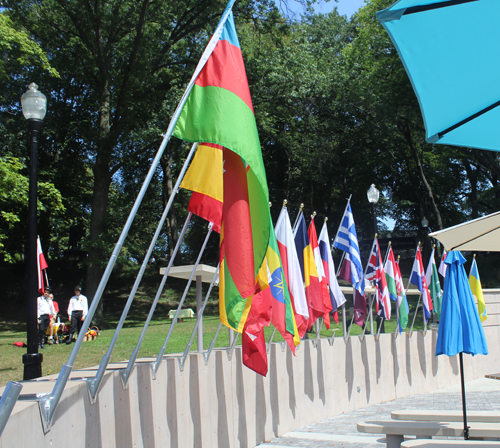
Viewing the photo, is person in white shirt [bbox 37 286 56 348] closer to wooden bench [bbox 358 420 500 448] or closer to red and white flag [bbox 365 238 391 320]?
red and white flag [bbox 365 238 391 320]

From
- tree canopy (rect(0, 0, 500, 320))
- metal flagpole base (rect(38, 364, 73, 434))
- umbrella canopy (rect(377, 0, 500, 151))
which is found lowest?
metal flagpole base (rect(38, 364, 73, 434))

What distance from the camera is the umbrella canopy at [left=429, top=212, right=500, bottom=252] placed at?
240 inches

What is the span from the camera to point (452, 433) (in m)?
6.66

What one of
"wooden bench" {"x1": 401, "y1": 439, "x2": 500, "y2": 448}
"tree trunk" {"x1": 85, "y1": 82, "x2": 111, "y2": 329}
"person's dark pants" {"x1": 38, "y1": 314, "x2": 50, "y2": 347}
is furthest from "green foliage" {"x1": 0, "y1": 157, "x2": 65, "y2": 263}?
"wooden bench" {"x1": 401, "y1": 439, "x2": 500, "y2": 448}

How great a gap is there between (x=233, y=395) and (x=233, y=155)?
12.9 feet

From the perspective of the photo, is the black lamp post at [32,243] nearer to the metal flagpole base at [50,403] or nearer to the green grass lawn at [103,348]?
the green grass lawn at [103,348]

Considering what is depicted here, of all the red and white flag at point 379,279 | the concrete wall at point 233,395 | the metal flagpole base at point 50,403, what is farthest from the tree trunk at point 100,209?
the metal flagpole base at point 50,403

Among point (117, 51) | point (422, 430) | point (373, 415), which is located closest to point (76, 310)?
point (373, 415)

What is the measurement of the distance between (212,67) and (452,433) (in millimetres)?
5393

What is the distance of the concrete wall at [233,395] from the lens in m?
4.18

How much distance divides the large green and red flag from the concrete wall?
1.37m

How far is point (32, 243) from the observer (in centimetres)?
821

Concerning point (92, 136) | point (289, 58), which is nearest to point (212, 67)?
point (92, 136)

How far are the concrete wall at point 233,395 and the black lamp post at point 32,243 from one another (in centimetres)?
234
